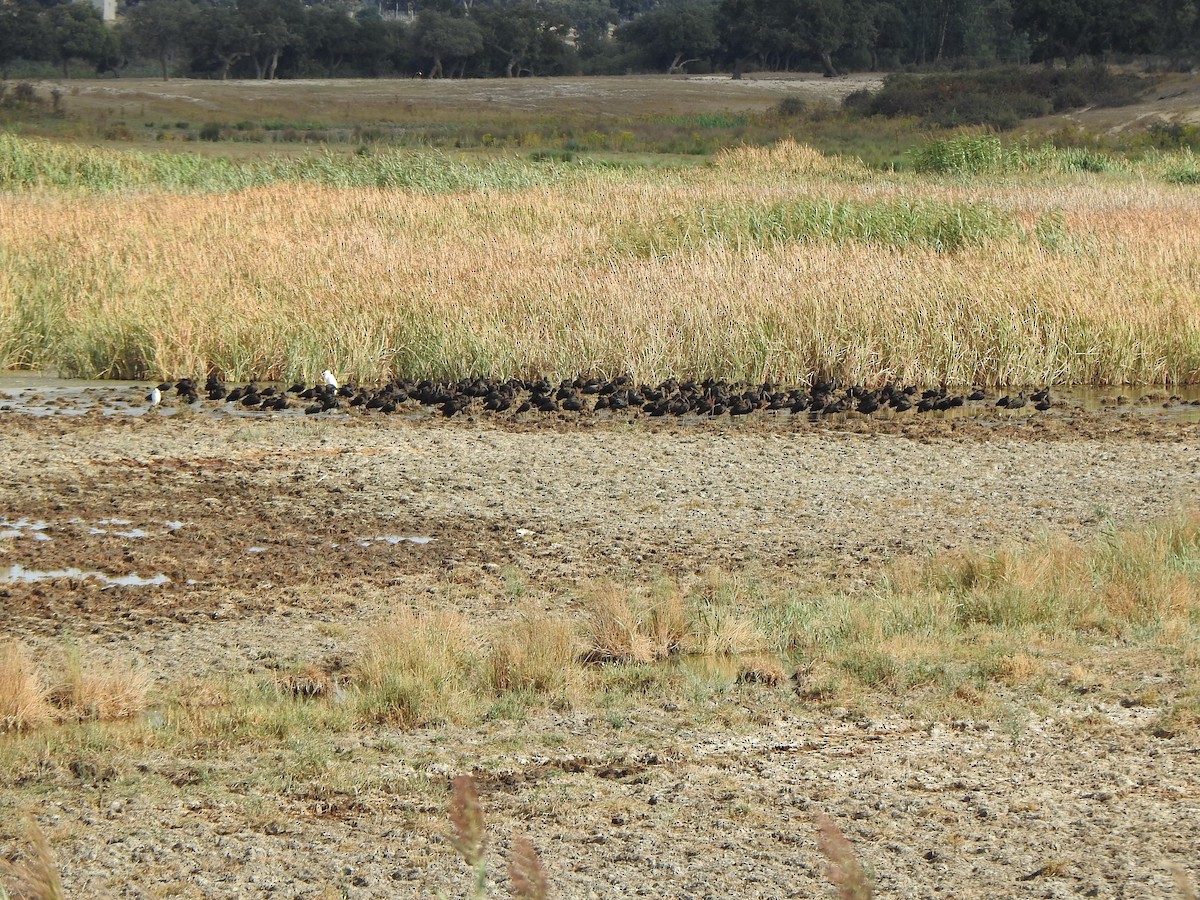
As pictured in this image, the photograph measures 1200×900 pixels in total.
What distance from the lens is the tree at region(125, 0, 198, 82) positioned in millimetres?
99188

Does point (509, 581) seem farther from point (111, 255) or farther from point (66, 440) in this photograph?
point (111, 255)

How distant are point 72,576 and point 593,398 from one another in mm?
6115

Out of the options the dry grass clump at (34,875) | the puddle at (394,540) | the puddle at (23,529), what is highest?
the dry grass clump at (34,875)

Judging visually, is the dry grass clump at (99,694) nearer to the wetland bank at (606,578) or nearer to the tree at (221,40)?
the wetland bank at (606,578)

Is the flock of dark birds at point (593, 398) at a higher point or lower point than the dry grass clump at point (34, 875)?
lower

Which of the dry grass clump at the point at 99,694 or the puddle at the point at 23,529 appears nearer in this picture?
the dry grass clump at the point at 99,694

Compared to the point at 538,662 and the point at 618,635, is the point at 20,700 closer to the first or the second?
the point at 538,662

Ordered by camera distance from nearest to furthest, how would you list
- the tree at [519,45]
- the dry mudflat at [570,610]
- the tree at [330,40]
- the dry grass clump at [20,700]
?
the dry mudflat at [570,610], the dry grass clump at [20,700], the tree at [330,40], the tree at [519,45]

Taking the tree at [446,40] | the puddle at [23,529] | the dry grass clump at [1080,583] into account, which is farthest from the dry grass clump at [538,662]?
the tree at [446,40]

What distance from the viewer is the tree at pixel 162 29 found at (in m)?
99.2

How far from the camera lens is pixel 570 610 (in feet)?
23.6

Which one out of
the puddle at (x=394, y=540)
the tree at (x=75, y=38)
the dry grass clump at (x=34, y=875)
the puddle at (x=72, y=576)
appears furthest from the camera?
the tree at (x=75, y=38)

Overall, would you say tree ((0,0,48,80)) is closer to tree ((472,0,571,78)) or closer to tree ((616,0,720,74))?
tree ((472,0,571,78))

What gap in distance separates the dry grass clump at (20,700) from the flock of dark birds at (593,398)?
698cm
